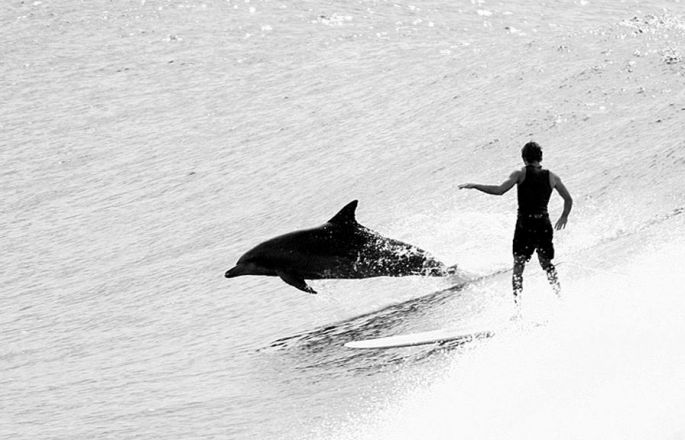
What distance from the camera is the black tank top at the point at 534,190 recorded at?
12992mm

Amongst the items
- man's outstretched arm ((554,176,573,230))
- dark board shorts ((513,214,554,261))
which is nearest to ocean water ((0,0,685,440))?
dark board shorts ((513,214,554,261))

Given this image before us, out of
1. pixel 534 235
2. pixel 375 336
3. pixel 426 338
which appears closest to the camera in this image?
pixel 534 235

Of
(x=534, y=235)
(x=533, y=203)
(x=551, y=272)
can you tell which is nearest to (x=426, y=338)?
(x=551, y=272)

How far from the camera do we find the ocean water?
41.7ft

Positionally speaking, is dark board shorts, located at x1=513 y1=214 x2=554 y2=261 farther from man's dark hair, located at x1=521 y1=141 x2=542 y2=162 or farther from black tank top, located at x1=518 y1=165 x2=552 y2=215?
man's dark hair, located at x1=521 y1=141 x2=542 y2=162

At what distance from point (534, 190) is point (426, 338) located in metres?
2.53

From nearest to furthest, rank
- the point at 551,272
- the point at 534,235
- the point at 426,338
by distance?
the point at 534,235 < the point at 551,272 < the point at 426,338

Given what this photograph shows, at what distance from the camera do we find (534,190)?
13039 millimetres

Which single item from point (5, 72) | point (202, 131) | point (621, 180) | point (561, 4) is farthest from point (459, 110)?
point (5, 72)

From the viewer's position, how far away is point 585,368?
11.7 m

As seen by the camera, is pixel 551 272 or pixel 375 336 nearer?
pixel 551 272

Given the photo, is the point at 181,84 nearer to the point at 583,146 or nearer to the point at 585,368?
the point at 583,146

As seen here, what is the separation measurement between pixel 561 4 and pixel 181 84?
57.1ft

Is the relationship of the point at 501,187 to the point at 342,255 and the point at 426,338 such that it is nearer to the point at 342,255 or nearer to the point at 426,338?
the point at 426,338
